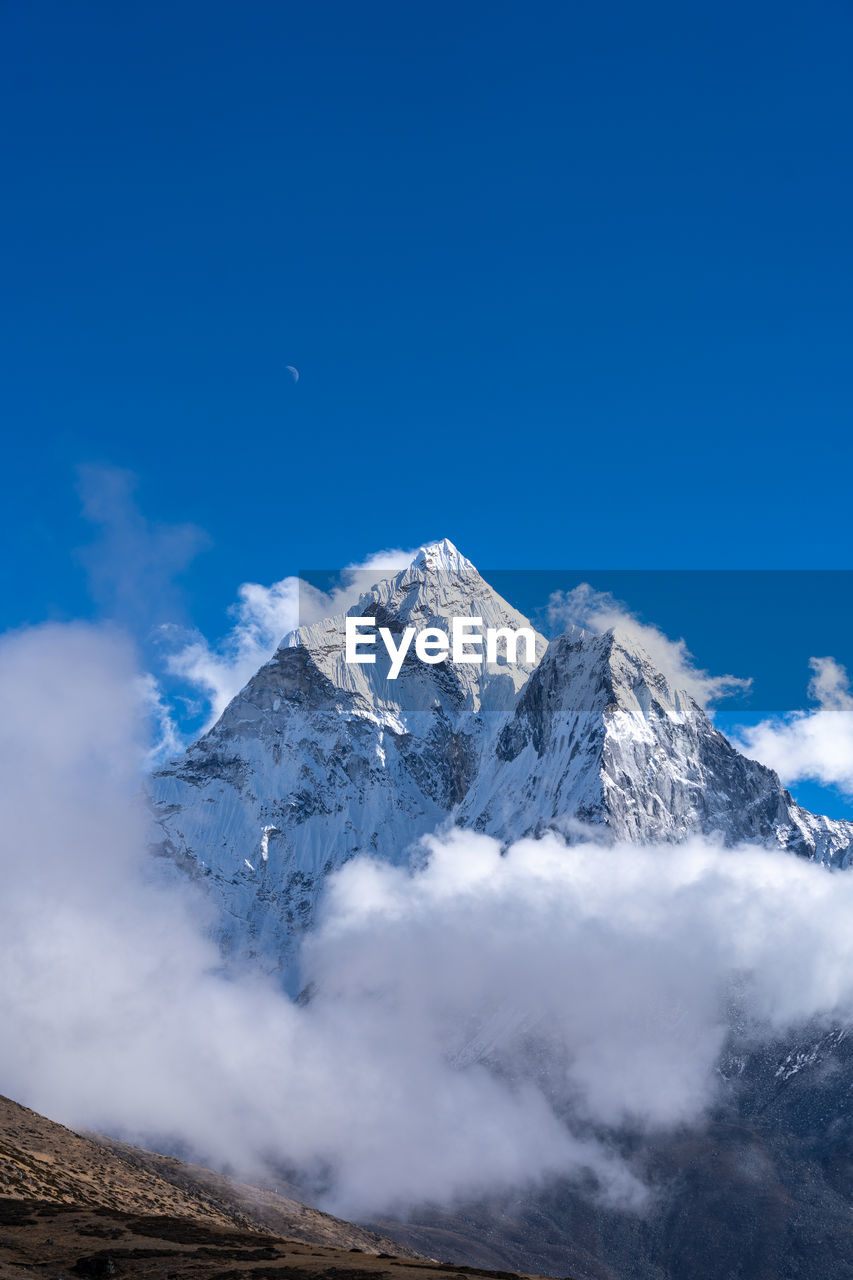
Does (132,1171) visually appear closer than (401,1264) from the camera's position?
No

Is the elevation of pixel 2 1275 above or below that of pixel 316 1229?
below

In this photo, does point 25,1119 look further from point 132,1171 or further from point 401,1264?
point 401,1264

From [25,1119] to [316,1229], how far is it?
82344mm

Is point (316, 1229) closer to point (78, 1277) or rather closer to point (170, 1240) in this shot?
point (170, 1240)

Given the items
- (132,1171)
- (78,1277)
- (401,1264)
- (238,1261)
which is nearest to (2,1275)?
(78,1277)

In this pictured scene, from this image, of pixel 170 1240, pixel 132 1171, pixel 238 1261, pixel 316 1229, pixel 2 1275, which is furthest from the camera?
pixel 316 1229

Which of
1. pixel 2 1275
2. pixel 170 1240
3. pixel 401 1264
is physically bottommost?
pixel 2 1275

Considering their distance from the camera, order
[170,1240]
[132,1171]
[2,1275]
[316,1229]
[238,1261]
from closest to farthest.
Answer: [2,1275], [238,1261], [170,1240], [132,1171], [316,1229]

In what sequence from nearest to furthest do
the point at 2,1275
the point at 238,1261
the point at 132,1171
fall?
1. the point at 2,1275
2. the point at 238,1261
3. the point at 132,1171

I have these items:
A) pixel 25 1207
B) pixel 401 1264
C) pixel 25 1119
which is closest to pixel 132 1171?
pixel 25 1119

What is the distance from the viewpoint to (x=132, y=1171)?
416ft

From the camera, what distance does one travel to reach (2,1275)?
208 feet

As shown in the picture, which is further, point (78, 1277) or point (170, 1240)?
point (170, 1240)

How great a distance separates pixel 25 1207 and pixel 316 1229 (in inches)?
4974
